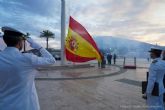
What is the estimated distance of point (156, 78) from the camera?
3631mm

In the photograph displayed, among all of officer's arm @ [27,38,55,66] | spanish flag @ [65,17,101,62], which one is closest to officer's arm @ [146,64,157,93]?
officer's arm @ [27,38,55,66]

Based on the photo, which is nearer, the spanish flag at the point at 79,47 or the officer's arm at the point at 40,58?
the officer's arm at the point at 40,58

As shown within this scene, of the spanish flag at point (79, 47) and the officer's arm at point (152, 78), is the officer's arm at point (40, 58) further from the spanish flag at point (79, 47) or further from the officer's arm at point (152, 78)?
the spanish flag at point (79, 47)

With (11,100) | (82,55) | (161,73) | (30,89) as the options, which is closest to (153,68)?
(161,73)

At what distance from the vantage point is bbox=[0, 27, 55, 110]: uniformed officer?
1955mm

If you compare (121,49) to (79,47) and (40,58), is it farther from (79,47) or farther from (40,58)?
(40,58)

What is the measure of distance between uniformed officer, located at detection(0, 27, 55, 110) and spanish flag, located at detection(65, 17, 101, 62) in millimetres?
14737

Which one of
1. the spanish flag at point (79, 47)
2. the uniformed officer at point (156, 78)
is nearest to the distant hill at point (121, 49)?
the spanish flag at point (79, 47)

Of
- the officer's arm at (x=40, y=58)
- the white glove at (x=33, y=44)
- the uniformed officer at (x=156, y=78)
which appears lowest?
the uniformed officer at (x=156, y=78)

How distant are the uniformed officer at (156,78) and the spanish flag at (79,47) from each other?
43.0ft

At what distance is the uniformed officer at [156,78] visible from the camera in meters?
3.53

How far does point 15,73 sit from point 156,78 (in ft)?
8.69

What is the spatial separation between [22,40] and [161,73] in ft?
8.73

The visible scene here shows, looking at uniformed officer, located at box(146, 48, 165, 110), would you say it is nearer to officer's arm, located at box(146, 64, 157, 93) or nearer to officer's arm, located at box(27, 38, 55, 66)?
officer's arm, located at box(146, 64, 157, 93)
